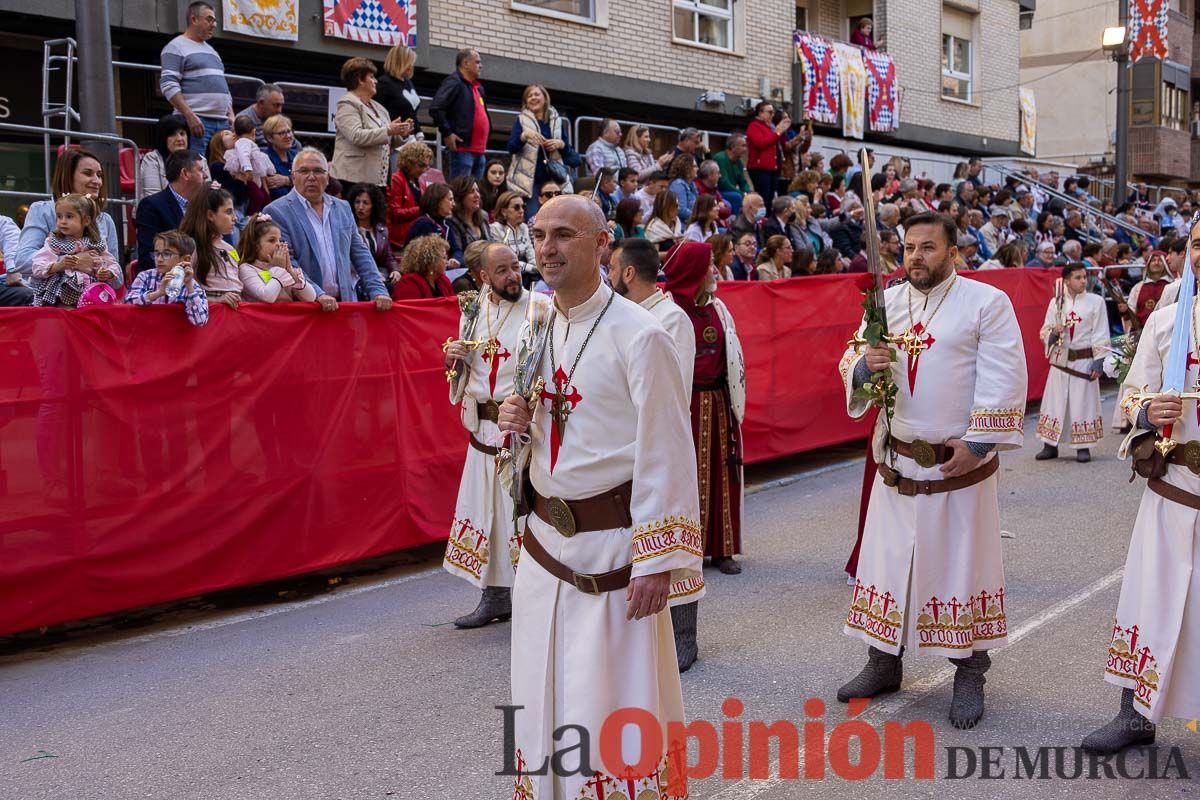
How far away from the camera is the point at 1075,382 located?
40.3ft

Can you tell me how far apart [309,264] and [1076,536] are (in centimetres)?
595

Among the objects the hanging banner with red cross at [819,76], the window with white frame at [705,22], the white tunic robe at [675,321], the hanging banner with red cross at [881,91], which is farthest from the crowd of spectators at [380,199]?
the hanging banner with red cross at [881,91]

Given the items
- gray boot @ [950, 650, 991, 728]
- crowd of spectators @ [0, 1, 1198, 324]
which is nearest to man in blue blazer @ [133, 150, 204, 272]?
crowd of spectators @ [0, 1, 1198, 324]

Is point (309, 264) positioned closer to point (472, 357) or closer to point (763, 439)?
point (472, 357)

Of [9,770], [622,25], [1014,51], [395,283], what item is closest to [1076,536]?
[395,283]

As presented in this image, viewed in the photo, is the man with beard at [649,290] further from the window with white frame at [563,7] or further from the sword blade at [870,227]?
the window with white frame at [563,7]

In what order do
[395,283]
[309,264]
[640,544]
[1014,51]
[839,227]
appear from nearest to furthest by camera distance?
[640,544] → [309,264] → [395,283] → [839,227] → [1014,51]

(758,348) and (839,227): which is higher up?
(839,227)

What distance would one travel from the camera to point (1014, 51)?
2889 cm

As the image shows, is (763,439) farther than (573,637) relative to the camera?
Yes

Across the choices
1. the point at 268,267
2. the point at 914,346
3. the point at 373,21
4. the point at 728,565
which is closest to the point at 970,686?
the point at 914,346

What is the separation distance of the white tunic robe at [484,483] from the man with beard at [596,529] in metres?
2.74

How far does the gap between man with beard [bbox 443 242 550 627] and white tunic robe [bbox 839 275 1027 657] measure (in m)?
2.04

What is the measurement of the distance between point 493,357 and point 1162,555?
11.4ft
